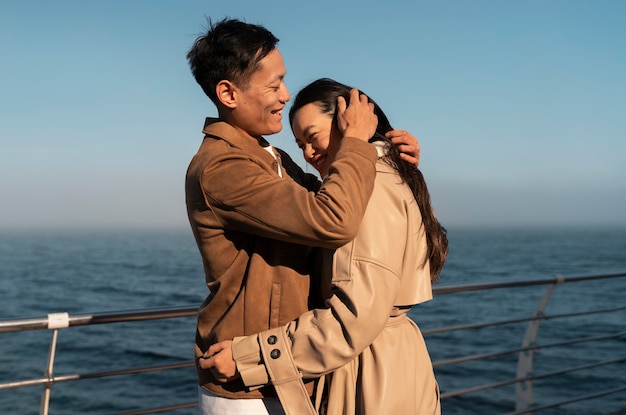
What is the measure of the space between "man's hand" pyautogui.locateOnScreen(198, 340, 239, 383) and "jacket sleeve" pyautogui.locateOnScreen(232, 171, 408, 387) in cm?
2

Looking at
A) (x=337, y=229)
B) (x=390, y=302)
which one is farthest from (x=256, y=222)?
(x=390, y=302)

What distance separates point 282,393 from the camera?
1.46 metres

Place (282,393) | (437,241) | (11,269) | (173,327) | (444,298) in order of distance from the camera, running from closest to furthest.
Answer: (282,393)
(437,241)
(173,327)
(444,298)
(11,269)

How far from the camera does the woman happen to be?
1402mm

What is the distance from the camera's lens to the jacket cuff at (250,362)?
1.44 metres

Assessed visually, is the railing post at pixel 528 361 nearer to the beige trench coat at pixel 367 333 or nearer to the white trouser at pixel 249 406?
the beige trench coat at pixel 367 333

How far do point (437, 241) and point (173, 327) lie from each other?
18747 millimetres

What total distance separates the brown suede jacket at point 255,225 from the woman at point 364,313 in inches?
2.4

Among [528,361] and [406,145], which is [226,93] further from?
[528,361]

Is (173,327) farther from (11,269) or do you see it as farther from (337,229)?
(11,269)

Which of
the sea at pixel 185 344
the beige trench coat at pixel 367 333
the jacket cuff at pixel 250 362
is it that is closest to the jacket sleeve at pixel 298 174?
the beige trench coat at pixel 367 333

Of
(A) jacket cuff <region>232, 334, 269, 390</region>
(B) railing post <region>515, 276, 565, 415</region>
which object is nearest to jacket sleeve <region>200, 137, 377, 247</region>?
(A) jacket cuff <region>232, 334, 269, 390</region>

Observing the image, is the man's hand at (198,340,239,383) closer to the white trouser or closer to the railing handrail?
the white trouser

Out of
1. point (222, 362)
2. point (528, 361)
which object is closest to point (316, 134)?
point (222, 362)
